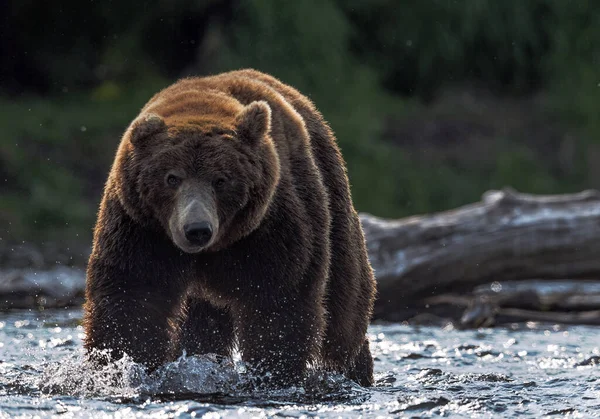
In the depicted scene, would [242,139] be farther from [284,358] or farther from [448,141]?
[448,141]

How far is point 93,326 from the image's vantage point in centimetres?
533

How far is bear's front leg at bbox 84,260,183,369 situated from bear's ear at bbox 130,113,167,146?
621 mm

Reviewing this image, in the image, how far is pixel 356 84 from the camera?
15.3 metres

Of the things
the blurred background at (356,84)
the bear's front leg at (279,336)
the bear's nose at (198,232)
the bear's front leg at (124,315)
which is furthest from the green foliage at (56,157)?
the bear's nose at (198,232)

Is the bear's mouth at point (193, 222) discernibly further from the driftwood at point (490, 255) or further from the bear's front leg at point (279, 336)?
the driftwood at point (490, 255)

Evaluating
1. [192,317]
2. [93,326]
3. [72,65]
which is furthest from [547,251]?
[72,65]

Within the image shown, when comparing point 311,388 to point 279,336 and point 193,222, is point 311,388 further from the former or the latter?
point 193,222

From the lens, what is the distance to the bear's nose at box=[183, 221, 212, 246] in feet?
15.8

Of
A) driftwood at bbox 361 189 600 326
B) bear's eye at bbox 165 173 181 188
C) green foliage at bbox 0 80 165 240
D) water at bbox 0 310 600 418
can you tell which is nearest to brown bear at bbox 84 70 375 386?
bear's eye at bbox 165 173 181 188

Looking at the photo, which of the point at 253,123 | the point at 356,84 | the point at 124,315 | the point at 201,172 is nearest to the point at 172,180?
the point at 201,172

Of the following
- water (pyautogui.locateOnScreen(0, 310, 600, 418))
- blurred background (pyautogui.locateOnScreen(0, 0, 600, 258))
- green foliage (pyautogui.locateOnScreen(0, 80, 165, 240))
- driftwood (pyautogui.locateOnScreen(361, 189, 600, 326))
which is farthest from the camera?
blurred background (pyautogui.locateOnScreen(0, 0, 600, 258))

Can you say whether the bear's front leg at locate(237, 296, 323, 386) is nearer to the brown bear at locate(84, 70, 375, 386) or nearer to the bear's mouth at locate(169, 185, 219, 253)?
the brown bear at locate(84, 70, 375, 386)

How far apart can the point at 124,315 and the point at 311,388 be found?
1020 mm

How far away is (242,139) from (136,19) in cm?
989
